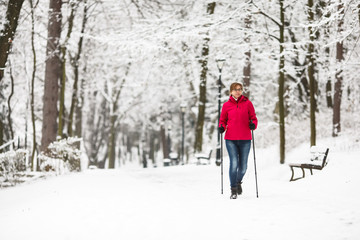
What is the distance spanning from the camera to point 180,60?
59.4ft

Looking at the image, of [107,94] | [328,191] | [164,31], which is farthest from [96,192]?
[107,94]

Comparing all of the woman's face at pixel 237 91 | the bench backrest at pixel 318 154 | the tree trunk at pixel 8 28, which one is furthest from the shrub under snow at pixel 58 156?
the bench backrest at pixel 318 154

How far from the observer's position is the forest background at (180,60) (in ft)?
38.0

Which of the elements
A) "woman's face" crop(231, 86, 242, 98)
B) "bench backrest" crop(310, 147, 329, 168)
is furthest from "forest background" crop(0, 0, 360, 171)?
"woman's face" crop(231, 86, 242, 98)

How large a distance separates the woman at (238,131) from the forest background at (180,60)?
2.91 m

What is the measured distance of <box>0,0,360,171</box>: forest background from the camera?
456 inches

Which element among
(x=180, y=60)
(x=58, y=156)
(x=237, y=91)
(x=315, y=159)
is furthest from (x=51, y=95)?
(x=315, y=159)

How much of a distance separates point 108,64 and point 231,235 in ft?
75.7

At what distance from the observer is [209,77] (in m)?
23.7

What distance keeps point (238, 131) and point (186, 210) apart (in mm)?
1754

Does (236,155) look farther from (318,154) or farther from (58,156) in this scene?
(58,156)

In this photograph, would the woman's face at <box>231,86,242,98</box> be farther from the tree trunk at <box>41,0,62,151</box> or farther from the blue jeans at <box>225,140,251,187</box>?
the tree trunk at <box>41,0,62,151</box>

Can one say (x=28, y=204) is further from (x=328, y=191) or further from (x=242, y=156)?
(x=328, y=191)

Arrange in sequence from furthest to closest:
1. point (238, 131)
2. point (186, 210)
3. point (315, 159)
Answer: point (315, 159) < point (238, 131) < point (186, 210)
